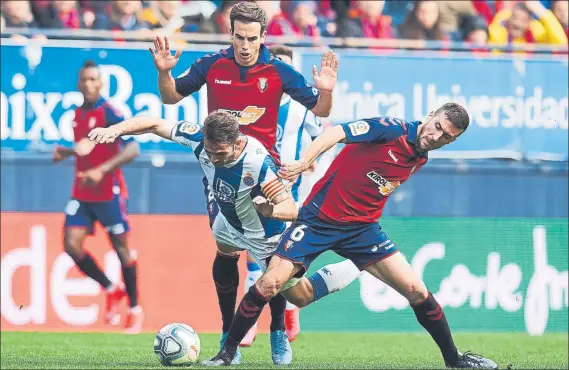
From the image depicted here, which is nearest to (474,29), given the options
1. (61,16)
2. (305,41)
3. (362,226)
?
(305,41)

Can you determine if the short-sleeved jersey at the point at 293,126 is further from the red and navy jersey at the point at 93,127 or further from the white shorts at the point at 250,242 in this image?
the red and navy jersey at the point at 93,127

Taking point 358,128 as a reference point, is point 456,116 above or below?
above

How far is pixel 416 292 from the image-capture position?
8.79m

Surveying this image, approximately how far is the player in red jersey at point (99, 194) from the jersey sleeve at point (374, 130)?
4.77m

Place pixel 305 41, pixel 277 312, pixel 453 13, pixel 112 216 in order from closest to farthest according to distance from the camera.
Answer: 1. pixel 277 312
2. pixel 112 216
3. pixel 305 41
4. pixel 453 13

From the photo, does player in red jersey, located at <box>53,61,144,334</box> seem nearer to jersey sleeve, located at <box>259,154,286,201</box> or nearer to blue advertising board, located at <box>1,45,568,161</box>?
blue advertising board, located at <box>1,45,568,161</box>

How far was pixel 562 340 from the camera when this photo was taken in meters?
12.7

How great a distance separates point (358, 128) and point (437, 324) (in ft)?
5.10

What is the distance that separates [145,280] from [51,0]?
338cm

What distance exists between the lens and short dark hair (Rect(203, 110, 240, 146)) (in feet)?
26.6

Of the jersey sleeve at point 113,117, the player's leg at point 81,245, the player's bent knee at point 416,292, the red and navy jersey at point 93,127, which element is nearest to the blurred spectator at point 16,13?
the red and navy jersey at point 93,127

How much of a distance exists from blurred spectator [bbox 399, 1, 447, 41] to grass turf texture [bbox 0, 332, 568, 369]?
3.65 metres

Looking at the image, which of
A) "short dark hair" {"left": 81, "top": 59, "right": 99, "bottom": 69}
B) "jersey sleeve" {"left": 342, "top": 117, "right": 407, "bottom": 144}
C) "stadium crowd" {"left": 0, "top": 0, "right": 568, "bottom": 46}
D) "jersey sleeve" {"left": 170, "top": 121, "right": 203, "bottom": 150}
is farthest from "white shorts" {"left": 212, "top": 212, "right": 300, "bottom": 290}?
"stadium crowd" {"left": 0, "top": 0, "right": 568, "bottom": 46}

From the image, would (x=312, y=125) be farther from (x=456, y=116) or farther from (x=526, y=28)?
(x=526, y=28)
